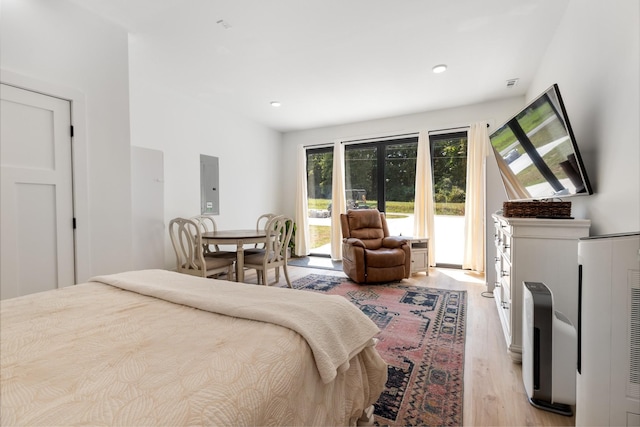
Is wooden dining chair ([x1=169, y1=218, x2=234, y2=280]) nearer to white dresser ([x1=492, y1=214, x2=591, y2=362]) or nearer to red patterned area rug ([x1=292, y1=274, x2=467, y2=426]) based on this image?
red patterned area rug ([x1=292, y1=274, x2=467, y2=426])

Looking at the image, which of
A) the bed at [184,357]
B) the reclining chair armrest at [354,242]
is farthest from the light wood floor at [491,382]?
the reclining chair armrest at [354,242]

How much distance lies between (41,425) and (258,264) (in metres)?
2.88

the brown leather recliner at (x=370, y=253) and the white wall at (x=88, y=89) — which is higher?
the white wall at (x=88, y=89)

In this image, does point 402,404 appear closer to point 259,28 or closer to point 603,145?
point 603,145

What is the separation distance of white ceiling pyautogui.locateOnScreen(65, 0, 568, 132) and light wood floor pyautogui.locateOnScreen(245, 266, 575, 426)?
104 inches

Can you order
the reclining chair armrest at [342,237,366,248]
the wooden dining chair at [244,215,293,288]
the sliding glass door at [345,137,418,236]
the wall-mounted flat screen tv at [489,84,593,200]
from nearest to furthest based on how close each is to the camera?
the wall-mounted flat screen tv at [489,84,593,200]
the wooden dining chair at [244,215,293,288]
the reclining chair armrest at [342,237,366,248]
the sliding glass door at [345,137,418,236]

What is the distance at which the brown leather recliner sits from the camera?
3799mm

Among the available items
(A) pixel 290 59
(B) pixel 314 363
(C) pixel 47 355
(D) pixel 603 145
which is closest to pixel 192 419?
(B) pixel 314 363

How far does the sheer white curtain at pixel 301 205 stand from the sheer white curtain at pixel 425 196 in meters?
2.17

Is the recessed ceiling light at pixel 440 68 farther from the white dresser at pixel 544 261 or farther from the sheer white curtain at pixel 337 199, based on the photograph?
the sheer white curtain at pixel 337 199

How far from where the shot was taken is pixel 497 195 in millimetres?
3498

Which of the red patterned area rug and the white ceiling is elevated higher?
the white ceiling

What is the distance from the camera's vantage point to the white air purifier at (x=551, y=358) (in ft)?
4.86

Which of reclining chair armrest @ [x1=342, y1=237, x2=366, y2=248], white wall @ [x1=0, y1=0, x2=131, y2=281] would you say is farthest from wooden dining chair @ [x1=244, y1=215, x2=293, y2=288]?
white wall @ [x1=0, y1=0, x2=131, y2=281]
